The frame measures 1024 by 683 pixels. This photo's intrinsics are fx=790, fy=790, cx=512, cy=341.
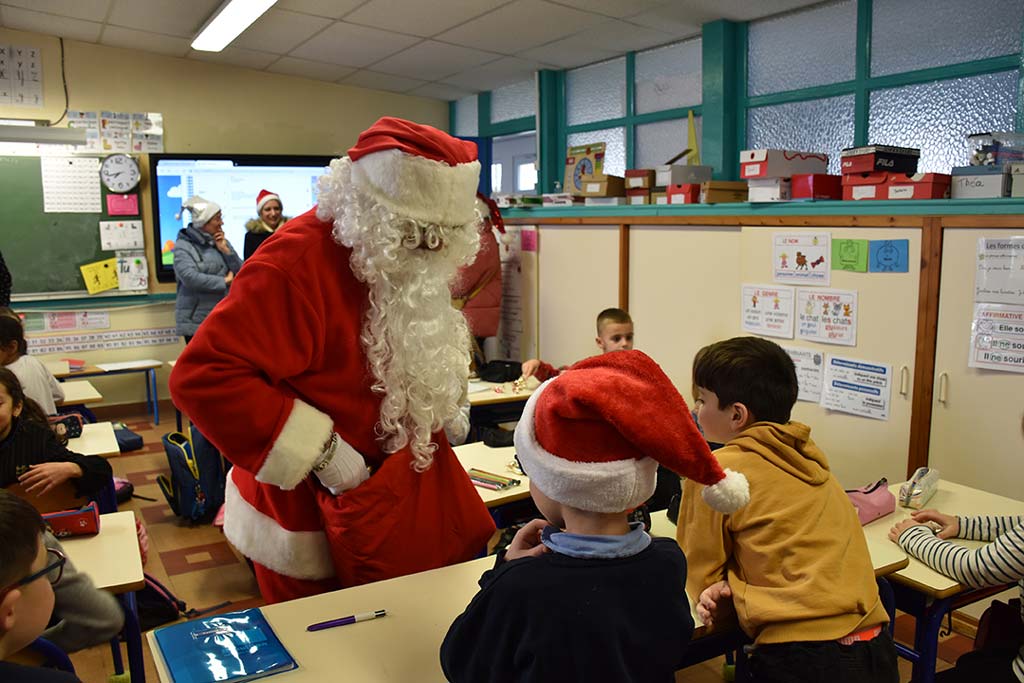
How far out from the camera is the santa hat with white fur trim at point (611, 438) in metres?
1.05

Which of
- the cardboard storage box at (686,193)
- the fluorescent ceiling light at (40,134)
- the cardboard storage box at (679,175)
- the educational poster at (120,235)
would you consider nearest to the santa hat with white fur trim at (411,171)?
the cardboard storage box at (686,193)

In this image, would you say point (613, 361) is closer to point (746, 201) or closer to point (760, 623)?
point (760, 623)

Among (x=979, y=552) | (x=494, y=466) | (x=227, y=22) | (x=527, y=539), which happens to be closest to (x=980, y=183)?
(x=979, y=552)

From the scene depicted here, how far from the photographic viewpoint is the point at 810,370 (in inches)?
126

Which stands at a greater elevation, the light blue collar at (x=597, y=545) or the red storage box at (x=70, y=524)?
the light blue collar at (x=597, y=545)

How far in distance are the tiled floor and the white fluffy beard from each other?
4.87 feet

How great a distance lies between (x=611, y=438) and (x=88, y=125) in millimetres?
6038

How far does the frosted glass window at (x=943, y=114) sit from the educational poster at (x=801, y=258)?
862 millimetres

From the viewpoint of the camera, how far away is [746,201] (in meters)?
3.48

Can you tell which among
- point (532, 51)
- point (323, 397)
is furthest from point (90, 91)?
point (323, 397)

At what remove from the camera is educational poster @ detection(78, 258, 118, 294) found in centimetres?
597

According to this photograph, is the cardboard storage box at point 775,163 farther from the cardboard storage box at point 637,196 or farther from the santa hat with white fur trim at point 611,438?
the santa hat with white fur trim at point 611,438

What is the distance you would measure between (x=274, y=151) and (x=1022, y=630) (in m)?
6.21

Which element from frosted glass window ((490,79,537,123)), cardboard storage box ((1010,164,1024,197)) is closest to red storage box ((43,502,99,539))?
cardboard storage box ((1010,164,1024,197))
